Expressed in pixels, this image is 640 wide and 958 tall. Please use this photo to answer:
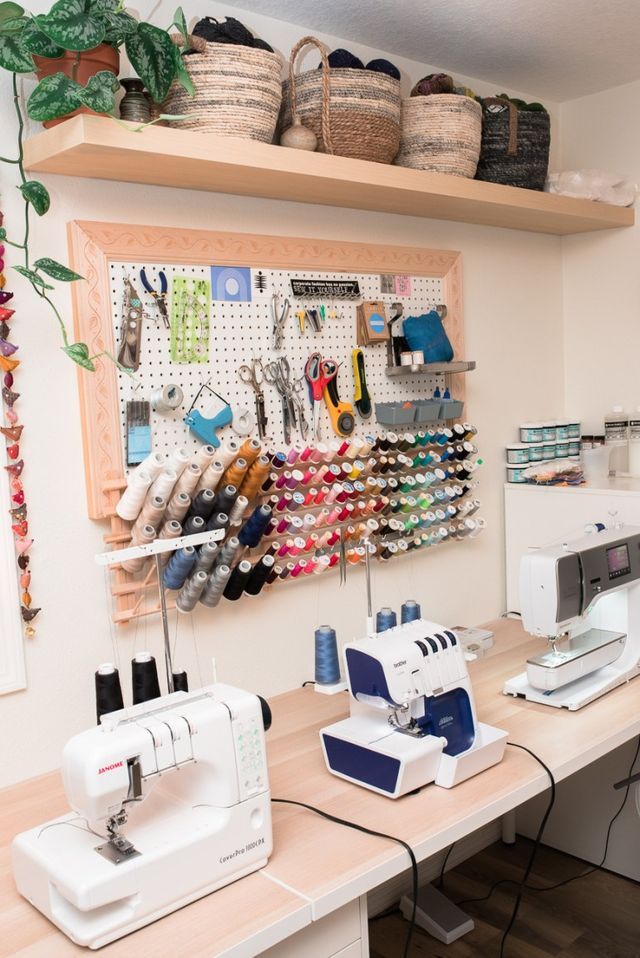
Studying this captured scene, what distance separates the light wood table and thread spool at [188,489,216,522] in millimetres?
497

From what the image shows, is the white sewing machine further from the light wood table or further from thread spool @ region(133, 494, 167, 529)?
thread spool @ region(133, 494, 167, 529)

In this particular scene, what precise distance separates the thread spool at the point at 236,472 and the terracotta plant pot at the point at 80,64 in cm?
73

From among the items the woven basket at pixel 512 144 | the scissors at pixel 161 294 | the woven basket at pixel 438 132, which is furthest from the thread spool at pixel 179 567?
the woven basket at pixel 512 144

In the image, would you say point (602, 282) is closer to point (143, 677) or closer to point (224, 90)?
point (224, 90)

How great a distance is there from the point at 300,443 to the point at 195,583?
0.46m

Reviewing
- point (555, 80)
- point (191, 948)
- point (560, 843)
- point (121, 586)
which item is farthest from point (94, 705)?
point (555, 80)

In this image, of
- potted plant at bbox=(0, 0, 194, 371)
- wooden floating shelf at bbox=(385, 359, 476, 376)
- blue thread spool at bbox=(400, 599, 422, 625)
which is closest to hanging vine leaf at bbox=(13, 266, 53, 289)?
potted plant at bbox=(0, 0, 194, 371)

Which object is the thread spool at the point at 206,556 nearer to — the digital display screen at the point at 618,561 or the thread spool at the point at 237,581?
the thread spool at the point at 237,581

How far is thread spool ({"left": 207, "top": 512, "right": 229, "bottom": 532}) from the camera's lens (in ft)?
6.10

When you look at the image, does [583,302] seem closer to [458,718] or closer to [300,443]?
[300,443]

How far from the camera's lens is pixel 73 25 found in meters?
1.42

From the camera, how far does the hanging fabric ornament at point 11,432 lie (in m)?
1.68

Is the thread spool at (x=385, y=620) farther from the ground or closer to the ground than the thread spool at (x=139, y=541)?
closer to the ground

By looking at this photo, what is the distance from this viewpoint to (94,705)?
1857 millimetres
